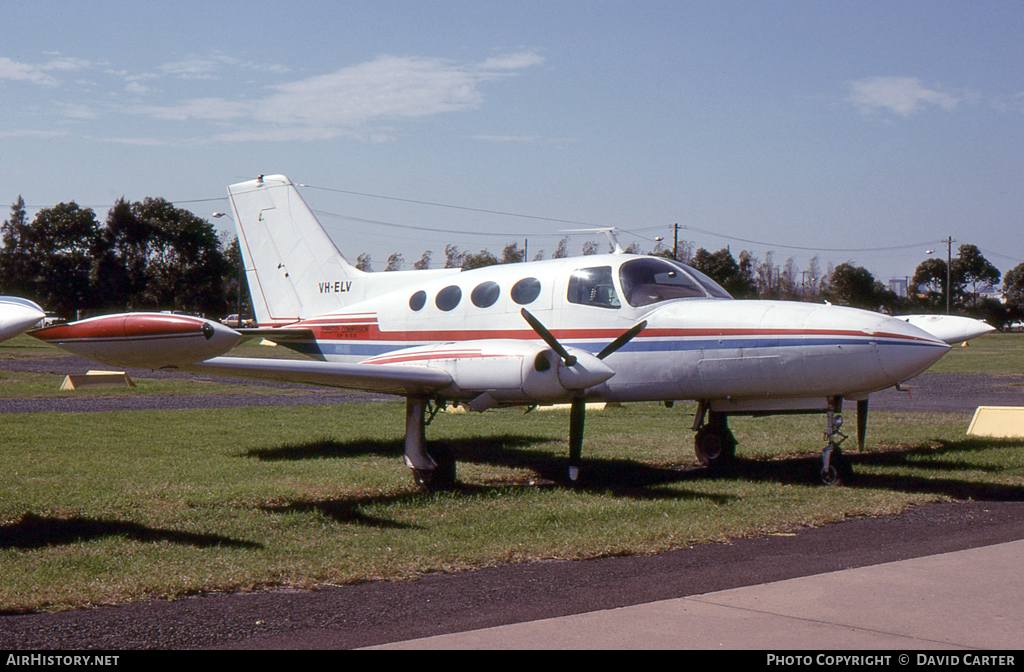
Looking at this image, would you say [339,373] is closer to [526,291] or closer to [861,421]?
[526,291]

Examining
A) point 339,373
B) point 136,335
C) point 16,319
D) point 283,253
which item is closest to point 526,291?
point 339,373

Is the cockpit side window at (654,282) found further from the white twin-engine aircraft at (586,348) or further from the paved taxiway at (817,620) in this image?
the paved taxiway at (817,620)

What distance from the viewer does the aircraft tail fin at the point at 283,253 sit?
15.0m

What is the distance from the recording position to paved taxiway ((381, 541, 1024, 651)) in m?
4.79

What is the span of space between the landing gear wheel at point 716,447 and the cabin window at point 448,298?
3.88 m

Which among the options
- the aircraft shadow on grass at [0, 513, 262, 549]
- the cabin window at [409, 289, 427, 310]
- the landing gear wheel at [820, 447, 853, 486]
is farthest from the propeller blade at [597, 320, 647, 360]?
the aircraft shadow on grass at [0, 513, 262, 549]

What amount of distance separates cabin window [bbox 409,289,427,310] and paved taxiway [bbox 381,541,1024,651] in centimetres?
747

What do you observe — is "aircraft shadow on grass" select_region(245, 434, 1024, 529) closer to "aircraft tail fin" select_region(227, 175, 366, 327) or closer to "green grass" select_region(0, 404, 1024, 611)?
"green grass" select_region(0, 404, 1024, 611)

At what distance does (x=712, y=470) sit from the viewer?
11953 millimetres

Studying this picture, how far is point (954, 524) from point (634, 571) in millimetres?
3709

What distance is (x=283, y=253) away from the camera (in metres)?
15.4

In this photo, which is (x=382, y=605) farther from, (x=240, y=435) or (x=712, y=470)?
(x=240, y=435)

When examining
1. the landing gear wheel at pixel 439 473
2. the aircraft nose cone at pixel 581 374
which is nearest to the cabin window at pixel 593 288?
the aircraft nose cone at pixel 581 374
